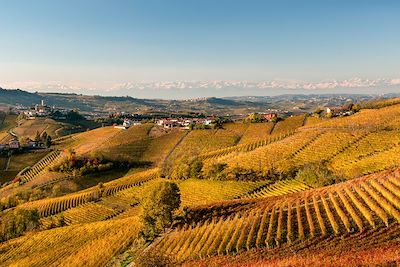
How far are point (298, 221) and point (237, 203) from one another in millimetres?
20634

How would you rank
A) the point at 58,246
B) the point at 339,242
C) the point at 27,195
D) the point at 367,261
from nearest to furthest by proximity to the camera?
the point at 367,261, the point at 339,242, the point at 58,246, the point at 27,195

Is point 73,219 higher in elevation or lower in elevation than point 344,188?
lower

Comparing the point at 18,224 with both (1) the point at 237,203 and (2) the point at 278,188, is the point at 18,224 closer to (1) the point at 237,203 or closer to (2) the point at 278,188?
(1) the point at 237,203

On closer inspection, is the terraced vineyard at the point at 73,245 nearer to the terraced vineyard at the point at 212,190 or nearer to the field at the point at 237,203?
the field at the point at 237,203

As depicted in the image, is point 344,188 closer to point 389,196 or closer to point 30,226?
point 389,196

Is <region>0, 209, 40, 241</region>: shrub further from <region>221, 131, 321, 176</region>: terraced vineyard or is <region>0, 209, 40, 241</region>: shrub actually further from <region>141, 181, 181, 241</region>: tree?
<region>221, 131, 321, 176</region>: terraced vineyard

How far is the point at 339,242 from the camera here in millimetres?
41625

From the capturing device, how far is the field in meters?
43.9

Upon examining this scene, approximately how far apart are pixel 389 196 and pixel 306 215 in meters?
10.8

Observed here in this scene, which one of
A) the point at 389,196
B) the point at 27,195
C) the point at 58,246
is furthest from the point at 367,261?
the point at 27,195

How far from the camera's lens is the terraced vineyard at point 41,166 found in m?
160

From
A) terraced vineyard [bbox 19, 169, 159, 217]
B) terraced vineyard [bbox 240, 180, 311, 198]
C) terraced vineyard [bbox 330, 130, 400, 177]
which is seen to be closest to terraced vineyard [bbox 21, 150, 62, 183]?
terraced vineyard [bbox 19, 169, 159, 217]

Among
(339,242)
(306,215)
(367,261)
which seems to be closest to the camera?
(367,261)

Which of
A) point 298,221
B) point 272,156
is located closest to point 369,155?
point 272,156
